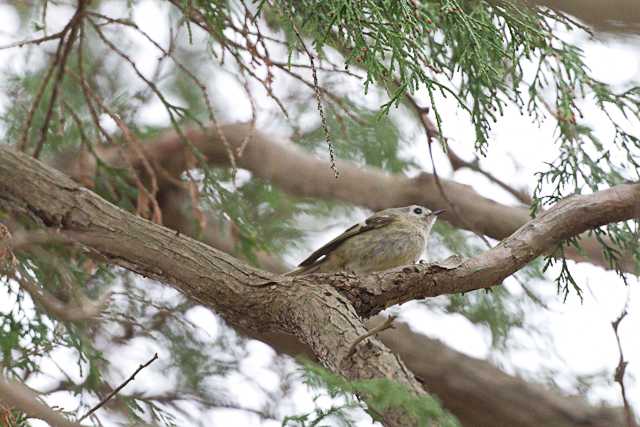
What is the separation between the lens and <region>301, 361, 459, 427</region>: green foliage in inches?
98.6

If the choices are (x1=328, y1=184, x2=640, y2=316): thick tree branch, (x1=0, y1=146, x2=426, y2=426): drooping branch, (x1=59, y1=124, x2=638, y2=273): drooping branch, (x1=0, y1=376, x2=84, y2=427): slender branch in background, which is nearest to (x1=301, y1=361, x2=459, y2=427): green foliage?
(x1=0, y1=146, x2=426, y2=426): drooping branch

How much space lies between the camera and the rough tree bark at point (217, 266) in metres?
3.27

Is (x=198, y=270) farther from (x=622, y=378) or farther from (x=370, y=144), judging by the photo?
(x=370, y=144)

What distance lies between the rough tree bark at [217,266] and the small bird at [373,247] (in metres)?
1.20

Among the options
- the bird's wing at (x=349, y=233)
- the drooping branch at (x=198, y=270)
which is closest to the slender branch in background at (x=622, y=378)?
the drooping branch at (x=198, y=270)

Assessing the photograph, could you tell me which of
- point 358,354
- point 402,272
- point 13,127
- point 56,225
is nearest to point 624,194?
point 402,272

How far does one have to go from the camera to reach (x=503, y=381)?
19.3 feet

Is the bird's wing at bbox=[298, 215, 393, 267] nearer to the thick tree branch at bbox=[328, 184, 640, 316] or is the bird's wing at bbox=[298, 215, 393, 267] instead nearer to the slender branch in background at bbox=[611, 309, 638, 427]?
the thick tree branch at bbox=[328, 184, 640, 316]

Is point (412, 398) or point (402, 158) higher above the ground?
point (402, 158)

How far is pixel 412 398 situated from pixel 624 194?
156 cm

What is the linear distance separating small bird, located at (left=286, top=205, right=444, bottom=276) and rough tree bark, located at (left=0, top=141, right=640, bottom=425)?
3.94ft

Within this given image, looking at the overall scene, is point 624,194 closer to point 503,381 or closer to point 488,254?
point 488,254

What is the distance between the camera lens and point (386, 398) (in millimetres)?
2547

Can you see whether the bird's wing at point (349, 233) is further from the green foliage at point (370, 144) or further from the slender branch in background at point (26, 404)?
the slender branch in background at point (26, 404)
